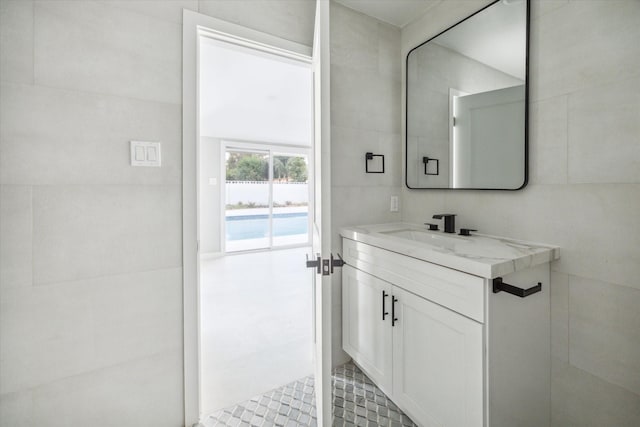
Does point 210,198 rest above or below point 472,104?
below

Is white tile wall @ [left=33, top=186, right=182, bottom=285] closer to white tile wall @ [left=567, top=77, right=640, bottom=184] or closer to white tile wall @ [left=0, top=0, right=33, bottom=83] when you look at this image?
white tile wall @ [left=0, top=0, right=33, bottom=83]

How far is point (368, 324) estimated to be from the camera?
172 cm

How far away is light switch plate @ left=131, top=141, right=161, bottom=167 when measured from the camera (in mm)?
1368

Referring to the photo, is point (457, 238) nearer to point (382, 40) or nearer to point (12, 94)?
point (382, 40)

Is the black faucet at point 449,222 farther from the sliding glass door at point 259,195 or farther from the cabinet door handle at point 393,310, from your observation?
the sliding glass door at point 259,195

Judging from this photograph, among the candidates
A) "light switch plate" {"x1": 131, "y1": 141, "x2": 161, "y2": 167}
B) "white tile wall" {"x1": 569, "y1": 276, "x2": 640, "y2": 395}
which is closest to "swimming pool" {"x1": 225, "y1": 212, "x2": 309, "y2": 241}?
"light switch plate" {"x1": 131, "y1": 141, "x2": 161, "y2": 167}

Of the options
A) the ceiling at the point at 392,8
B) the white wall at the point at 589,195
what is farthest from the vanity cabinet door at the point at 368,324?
the ceiling at the point at 392,8

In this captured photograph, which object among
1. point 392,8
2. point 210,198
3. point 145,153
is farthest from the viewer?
point 210,198

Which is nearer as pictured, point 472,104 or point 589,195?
point 589,195

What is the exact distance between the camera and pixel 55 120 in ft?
4.00

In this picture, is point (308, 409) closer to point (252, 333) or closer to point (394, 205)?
point (252, 333)

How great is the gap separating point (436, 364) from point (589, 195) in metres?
1.01

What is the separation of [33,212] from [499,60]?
2.39 meters

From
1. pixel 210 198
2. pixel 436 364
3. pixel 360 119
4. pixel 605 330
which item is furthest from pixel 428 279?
pixel 210 198
